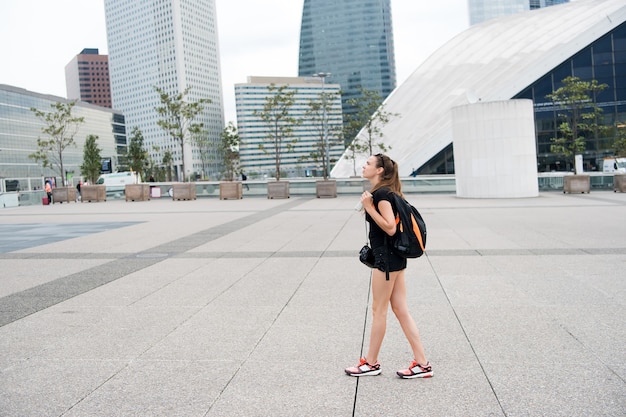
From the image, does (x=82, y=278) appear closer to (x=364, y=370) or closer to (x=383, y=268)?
(x=364, y=370)

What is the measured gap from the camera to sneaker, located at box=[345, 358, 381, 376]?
4141 millimetres

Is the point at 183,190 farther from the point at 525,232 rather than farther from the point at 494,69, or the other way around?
the point at 494,69

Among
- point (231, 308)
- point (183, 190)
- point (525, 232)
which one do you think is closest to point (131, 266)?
point (231, 308)

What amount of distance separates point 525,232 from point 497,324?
22.7 ft

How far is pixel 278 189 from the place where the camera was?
28.6 metres

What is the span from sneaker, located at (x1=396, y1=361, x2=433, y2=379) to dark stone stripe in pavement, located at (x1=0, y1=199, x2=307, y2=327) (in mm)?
4060

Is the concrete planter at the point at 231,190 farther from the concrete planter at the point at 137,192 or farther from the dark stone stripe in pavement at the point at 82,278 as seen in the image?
the dark stone stripe in pavement at the point at 82,278

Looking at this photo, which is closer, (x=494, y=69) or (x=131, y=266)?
(x=131, y=266)

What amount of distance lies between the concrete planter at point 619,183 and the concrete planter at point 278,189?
1400 centimetres

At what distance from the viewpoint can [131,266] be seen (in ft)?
30.1

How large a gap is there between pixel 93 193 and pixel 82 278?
2512 cm

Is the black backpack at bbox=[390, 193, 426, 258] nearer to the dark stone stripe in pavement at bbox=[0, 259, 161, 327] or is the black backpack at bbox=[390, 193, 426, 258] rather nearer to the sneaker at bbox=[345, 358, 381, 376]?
the sneaker at bbox=[345, 358, 381, 376]

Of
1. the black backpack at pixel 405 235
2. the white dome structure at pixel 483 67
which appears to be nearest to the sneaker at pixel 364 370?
the black backpack at pixel 405 235

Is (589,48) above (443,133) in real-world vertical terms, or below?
above
